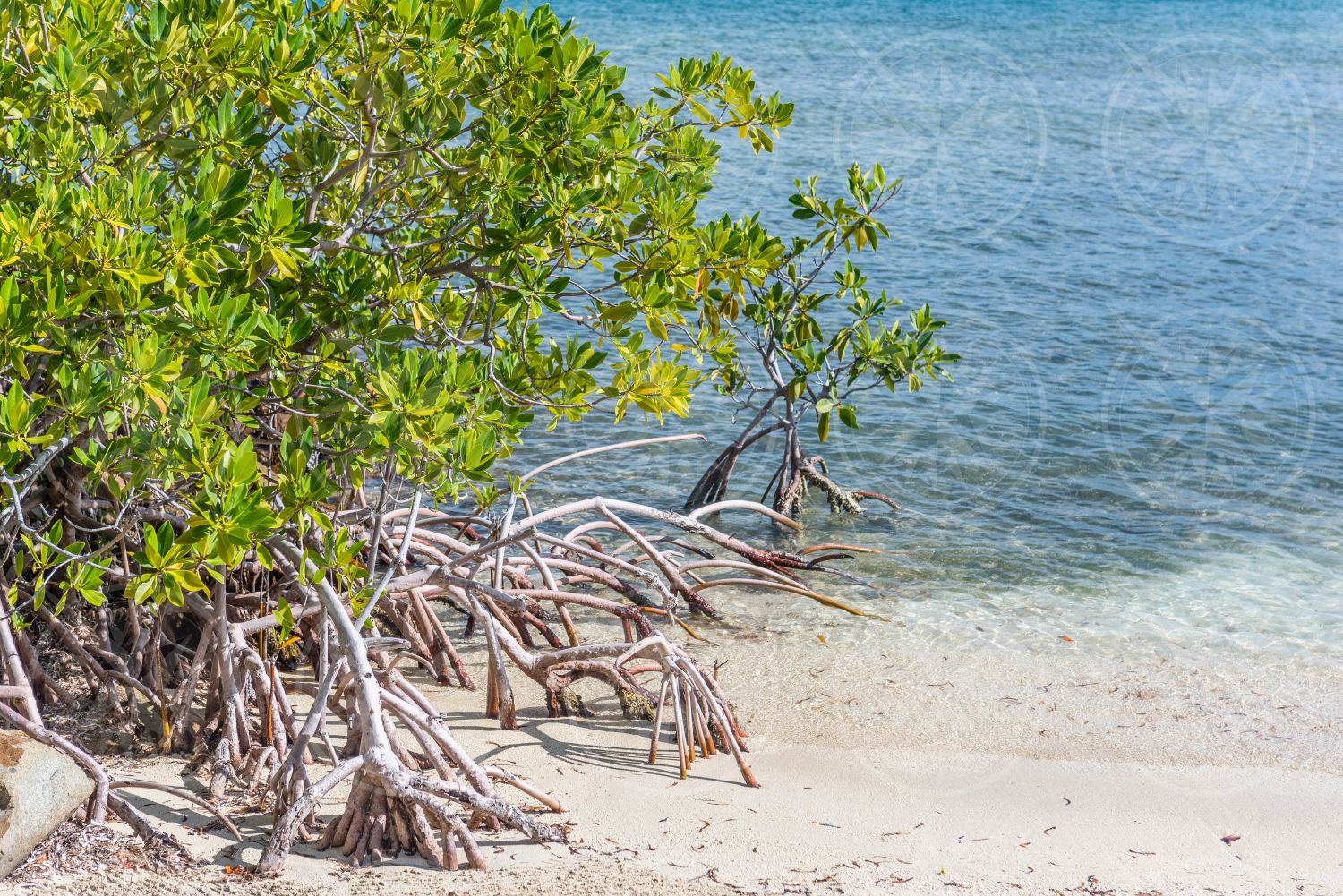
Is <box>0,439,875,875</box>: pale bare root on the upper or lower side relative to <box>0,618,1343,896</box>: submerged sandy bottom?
upper

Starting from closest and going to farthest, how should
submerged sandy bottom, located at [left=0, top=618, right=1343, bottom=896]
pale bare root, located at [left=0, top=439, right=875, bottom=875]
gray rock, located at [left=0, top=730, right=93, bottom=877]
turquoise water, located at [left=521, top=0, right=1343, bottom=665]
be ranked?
gray rock, located at [left=0, top=730, right=93, bottom=877]
pale bare root, located at [left=0, top=439, right=875, bottom=875]
submerged sandy bottom, located at [left=0, top=618, right=1343, bottom=896]
turquoise water, located at [left=521, top=0, right=1343, bottom=665]

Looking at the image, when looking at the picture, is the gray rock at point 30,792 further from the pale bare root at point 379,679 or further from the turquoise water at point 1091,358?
the turquoise water at point 1091,358

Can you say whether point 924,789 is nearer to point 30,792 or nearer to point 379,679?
point 379,679

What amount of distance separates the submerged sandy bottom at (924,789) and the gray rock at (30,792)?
0.46ft

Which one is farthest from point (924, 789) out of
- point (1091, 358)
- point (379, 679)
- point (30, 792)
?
point (1091, 358)

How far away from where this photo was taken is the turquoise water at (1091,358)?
7.39 metres

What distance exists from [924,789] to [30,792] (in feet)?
9.92

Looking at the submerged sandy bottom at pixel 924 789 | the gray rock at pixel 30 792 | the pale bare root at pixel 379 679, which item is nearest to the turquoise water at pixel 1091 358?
the submerged sandy bottom at pixel 924 789

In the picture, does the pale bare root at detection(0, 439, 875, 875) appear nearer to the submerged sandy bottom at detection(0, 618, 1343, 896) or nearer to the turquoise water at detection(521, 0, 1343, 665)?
the submerged sandy bottom at detection(0, 618, 1343, 896)

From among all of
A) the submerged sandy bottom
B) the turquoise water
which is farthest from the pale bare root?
the turquoise water

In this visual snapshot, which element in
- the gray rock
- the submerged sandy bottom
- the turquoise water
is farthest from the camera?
the turquoise water

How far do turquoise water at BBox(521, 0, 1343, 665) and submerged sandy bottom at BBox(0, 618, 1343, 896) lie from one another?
63cm

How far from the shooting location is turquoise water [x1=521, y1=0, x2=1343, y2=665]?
291 inches

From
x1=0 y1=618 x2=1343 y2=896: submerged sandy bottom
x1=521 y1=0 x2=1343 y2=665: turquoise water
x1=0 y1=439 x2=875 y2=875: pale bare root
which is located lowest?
x1=0 y1=618 x2=1343 y2=896: submerged sandy bottom
